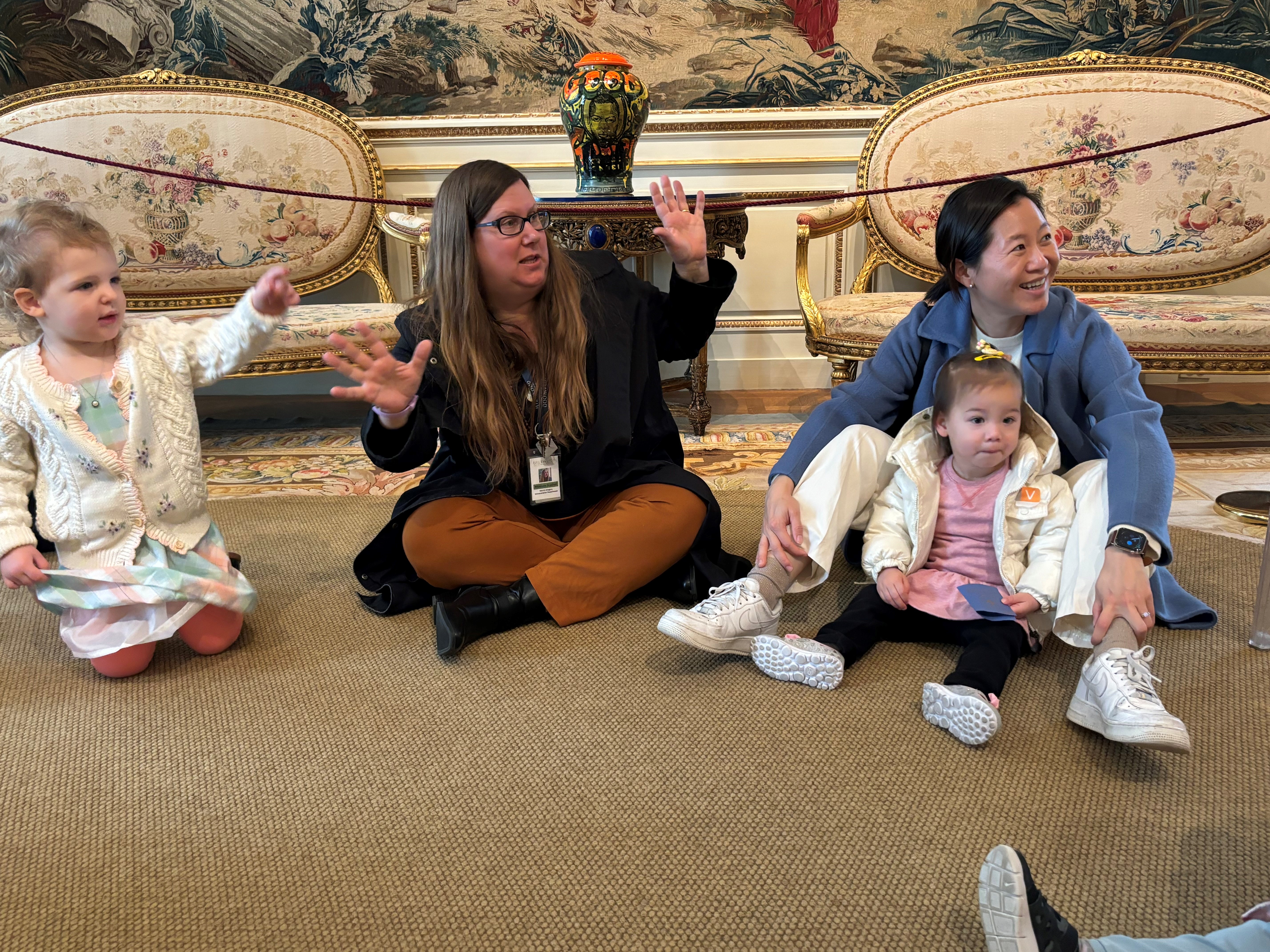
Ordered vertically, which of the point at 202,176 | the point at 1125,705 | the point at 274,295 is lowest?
the point at 1125,705

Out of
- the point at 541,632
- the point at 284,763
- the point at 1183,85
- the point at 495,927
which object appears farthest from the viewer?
the point at 1183,85

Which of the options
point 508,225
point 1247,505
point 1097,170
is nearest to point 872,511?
point 508,225

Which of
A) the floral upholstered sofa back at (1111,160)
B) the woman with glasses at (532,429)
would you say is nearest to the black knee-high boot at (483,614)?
the woman with glasses at (532,429)

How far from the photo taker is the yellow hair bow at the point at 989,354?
2059 mm

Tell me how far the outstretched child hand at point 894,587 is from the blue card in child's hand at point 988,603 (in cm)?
11

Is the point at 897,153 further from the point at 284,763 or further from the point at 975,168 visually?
the point at 284,763

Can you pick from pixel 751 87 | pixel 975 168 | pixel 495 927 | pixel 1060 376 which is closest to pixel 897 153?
pixel 975 168

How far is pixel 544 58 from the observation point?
14.9ft

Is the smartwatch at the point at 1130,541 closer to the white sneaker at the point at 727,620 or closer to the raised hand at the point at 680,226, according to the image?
the white sneaker at the point at 727,620

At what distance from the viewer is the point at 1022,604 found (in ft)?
6.41

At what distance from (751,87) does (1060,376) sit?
2.85 metres

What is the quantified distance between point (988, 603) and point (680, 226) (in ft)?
3.44

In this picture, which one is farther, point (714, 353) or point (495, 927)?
point (714, 353)

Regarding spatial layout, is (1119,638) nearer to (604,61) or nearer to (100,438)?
(100,438)
